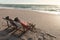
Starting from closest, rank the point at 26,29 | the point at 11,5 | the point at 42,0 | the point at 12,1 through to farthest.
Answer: the point at 26,29
the point at 11,5
the point at 12,1
the point at 42,0

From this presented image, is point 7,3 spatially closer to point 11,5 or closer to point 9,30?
point 11,5

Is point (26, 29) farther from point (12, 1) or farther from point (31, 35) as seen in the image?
point (12, 1)

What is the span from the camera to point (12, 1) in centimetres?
1308

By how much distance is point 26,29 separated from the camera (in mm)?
5195

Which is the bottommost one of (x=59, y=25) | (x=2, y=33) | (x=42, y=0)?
(x=42, y=0)

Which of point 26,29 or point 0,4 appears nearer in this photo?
point 26,29

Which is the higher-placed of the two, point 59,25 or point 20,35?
point 20,35

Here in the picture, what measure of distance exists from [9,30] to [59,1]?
885cm

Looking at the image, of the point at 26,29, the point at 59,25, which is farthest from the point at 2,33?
the point at 59,25

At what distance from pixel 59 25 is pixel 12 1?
653 centimetres

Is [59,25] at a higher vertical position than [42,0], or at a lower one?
higher

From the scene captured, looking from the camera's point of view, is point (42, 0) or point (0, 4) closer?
point (0, 4)

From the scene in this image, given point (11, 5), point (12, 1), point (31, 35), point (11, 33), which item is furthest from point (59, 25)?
point (12, 1)

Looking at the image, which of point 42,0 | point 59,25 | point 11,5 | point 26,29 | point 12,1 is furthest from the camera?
point 42,0
